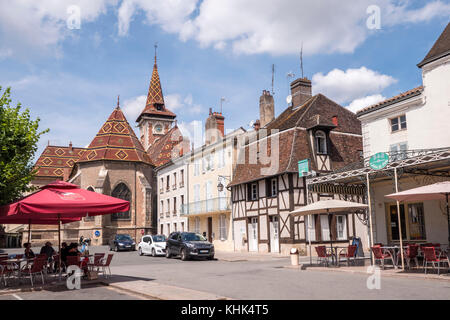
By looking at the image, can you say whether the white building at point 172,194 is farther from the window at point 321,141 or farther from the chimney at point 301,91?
the window at point 321,141

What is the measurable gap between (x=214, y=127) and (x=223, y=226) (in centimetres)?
823

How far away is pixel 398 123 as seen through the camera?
17469 millimetres

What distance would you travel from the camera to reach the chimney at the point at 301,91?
2992cm

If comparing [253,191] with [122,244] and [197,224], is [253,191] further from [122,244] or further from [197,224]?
[122,244]

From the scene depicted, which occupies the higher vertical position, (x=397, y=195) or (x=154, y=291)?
(x=397, y=195)

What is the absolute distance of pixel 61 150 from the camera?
65500mm

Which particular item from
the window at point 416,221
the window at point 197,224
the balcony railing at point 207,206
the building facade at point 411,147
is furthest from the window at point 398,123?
the window at point 197,224

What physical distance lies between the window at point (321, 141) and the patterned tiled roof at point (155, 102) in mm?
48683

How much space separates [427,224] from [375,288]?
7.63 m

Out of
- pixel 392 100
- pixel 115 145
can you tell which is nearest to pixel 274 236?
pixel 392 100

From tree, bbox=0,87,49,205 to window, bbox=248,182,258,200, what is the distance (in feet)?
50.5

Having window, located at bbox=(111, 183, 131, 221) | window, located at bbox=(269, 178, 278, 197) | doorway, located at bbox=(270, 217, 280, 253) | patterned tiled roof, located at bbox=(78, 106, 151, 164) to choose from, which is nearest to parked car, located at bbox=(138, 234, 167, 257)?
doorway, located at bbox=(270, 217, 280, 253)

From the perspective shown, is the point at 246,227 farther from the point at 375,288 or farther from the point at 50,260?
the point at 375,288
